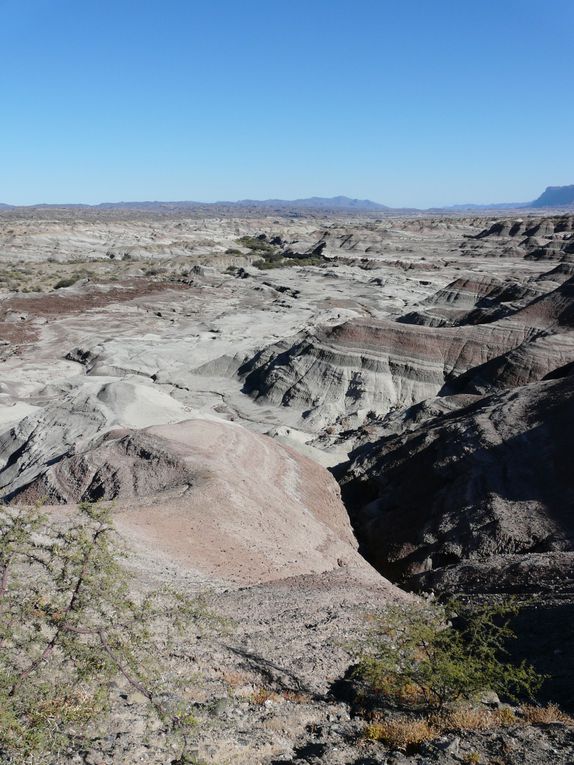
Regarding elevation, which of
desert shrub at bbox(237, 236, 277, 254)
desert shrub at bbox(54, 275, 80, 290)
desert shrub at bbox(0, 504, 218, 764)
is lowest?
desert shrub at bbox(0, 504, 218, 764)

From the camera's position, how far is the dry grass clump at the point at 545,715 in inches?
296

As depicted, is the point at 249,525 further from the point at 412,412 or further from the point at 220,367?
the point at 220,367

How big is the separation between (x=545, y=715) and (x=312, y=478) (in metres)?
12.7

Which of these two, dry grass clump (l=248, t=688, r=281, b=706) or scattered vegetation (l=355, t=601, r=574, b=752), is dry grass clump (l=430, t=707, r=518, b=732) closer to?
scattered vegetation (l=355, t=601, r=574, b=752)

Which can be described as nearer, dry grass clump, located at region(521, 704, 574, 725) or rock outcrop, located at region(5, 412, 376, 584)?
dry grass clump, located at region(521, 704, 574, 725)

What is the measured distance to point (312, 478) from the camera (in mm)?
20016

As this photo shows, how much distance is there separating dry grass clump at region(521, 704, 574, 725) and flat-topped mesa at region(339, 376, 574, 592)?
4.35 meters

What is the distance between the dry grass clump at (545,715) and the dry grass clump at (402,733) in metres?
1.31

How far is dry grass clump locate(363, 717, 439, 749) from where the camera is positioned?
23.3 ft

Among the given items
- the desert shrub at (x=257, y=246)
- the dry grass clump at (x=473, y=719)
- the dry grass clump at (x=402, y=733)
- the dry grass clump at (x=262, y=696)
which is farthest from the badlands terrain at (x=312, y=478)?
the desert shrub at (x=257, y=246)

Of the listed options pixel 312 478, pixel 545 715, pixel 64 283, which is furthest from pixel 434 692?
pixel 64 283

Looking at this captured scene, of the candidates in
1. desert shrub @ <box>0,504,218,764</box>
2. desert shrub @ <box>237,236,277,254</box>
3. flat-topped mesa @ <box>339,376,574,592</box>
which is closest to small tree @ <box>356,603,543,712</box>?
desert shrub @ <box>0,504,218,764</box>

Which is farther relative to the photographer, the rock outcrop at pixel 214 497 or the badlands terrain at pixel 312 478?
the rock outcrop at pixel 214 497

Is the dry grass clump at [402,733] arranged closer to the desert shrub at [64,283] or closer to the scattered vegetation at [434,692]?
the scattered vegetation at [434,692]
